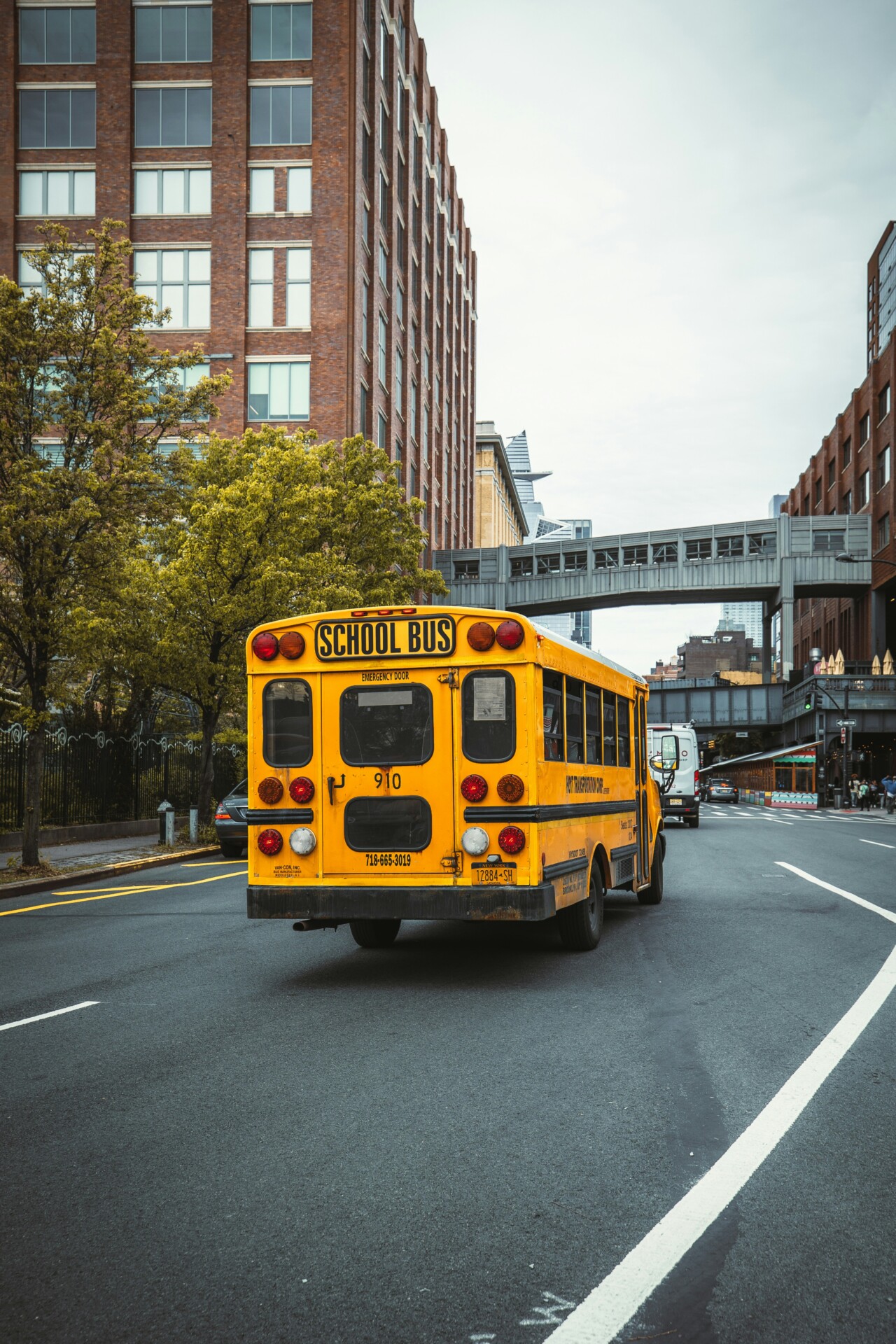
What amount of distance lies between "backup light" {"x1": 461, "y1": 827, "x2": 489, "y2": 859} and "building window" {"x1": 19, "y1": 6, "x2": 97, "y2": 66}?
43.4 meters

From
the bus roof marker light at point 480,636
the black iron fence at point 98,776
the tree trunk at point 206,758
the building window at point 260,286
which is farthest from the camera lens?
the building window at point 260,286

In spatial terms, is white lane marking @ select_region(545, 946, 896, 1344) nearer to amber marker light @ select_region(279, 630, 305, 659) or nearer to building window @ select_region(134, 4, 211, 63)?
amber marker light @ select_region(279, 630, 305, 659)

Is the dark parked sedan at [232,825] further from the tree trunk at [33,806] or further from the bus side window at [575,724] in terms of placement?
the bus side window at [575,724]

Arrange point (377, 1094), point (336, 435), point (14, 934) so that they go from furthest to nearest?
point (336, 435) → point (14, 934) → point (377, 1094)

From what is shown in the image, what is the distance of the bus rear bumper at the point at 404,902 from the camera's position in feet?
27.2

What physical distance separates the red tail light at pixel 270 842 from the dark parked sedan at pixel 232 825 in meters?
13.0

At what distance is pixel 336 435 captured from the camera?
41094mm

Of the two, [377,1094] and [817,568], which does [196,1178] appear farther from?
[817,568]

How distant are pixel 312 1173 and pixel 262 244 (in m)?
41.8

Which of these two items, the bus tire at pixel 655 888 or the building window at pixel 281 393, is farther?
the building window at pixel 281 393

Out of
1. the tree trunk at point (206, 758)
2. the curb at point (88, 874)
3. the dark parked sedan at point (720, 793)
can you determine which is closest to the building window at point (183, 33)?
the tree trunk at point (206, 758)

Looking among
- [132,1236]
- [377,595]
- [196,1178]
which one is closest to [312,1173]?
[196,1178]

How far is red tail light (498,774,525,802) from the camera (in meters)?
8.35

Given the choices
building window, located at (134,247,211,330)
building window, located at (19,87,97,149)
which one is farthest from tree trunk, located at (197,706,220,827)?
building window, located at (19,87,97,149)
